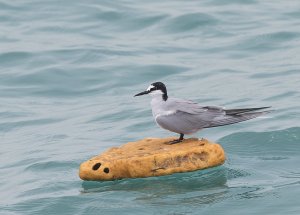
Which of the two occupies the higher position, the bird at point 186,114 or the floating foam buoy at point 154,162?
the bird at point 186,114

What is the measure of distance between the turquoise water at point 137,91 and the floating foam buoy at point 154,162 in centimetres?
21

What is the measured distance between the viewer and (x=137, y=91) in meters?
15.7

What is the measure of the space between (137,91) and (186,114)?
5.12 metres

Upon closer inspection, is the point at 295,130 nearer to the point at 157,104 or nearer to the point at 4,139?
the point at 157,104

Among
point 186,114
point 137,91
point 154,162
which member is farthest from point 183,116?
point 137,91

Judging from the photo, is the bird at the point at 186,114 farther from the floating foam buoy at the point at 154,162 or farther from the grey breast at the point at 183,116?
the floating foam buoy at the point at 154,162

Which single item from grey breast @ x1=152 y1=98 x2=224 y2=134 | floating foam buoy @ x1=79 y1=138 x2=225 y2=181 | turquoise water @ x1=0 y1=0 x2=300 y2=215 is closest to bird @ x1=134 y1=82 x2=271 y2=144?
grey breast @ x1=152 y1=98 x2=224 y2=134

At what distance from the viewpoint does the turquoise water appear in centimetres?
1034

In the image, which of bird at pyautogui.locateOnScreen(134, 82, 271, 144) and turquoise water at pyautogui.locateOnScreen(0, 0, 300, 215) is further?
bird at pyautogui.locateOnScreen(134, 82, 271, 144)

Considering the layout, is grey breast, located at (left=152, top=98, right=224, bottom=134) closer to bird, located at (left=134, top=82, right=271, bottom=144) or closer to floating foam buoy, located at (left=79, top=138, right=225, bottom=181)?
bird, located at (left=134, top=82, right=271, bottom=144)

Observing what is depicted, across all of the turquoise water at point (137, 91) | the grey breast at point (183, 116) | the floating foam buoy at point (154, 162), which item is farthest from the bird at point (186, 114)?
the turquoise water at point (137, 91)

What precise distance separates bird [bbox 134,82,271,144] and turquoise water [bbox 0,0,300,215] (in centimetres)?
54

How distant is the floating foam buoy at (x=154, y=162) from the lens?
33.7 feet

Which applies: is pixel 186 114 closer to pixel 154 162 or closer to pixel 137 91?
pixel 154 162
